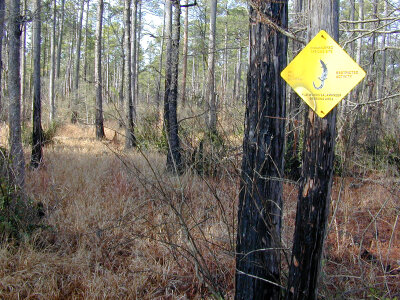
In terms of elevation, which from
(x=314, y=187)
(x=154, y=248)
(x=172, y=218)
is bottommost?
(x=154, y=248)

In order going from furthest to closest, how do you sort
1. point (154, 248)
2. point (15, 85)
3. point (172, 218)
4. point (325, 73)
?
point (15, 85) < point (172, 218) < point (154, 248) < point (325, 73)

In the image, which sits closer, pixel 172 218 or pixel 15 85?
pixel 172 218

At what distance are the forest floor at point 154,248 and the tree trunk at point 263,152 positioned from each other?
0.18 meters

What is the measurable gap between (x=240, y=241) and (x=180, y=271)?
3.81ft

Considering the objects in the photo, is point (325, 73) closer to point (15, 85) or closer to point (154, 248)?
point (154, 248)

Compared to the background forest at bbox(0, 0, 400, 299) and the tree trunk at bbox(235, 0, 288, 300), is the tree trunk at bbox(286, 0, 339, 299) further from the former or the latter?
the tree trunk at bbox(235, 0, 288, 300)

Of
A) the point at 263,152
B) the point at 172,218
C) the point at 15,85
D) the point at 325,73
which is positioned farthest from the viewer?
the point at 15,85

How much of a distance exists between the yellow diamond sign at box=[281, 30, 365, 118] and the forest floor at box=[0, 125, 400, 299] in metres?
0.94

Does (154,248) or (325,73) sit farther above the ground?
(325,73)

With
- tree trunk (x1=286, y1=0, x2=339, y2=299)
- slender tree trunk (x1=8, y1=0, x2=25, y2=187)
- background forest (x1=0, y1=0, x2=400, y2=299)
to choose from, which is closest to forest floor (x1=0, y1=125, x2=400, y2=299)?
background forest (x1=0, y1=0, x2=400, y2=299)

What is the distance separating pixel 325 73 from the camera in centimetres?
175

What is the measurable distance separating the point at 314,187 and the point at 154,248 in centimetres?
241

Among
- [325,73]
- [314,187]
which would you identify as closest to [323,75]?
[325,73]

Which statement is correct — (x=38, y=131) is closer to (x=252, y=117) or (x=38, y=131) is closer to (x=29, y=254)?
(x=29, y=254)
